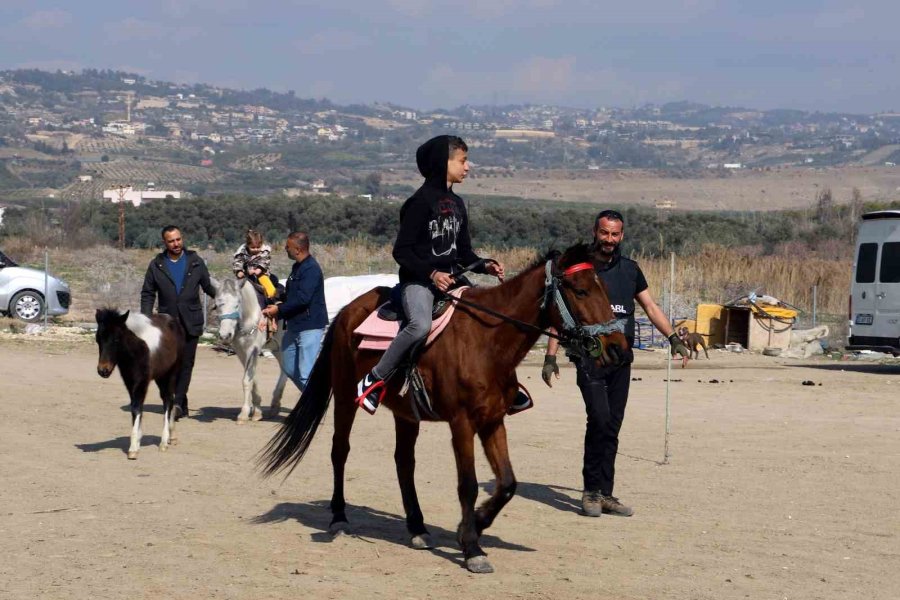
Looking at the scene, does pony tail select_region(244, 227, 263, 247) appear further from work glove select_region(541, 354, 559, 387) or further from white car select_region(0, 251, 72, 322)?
white car select_region(0, 251, 72, 322)

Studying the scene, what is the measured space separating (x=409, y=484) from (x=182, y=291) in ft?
19.7

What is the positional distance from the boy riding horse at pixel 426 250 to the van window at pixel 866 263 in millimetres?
15164

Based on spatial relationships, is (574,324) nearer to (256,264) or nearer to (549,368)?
(549,368)

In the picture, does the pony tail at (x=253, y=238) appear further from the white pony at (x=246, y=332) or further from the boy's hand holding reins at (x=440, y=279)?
the boy's hand holding reins at (x=440, y=279)

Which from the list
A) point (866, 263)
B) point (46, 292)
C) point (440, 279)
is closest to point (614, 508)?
point (440, 279)

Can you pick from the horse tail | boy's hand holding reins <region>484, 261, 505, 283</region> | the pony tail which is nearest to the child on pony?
the pony tail

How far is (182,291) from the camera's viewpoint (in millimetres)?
14133

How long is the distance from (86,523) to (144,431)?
497 centimetres

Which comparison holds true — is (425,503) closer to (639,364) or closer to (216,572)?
(216,572)

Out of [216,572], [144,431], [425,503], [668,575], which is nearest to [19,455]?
[144,431]

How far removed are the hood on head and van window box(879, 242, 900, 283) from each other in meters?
15.0

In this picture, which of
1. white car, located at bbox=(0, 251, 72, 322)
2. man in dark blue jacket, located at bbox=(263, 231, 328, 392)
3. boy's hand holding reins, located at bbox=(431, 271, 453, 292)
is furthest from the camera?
white car, located at bbox=(0, 251, 72, 322)

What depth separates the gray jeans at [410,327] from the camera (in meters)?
8.15

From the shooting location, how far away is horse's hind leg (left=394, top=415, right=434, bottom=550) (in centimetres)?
866
